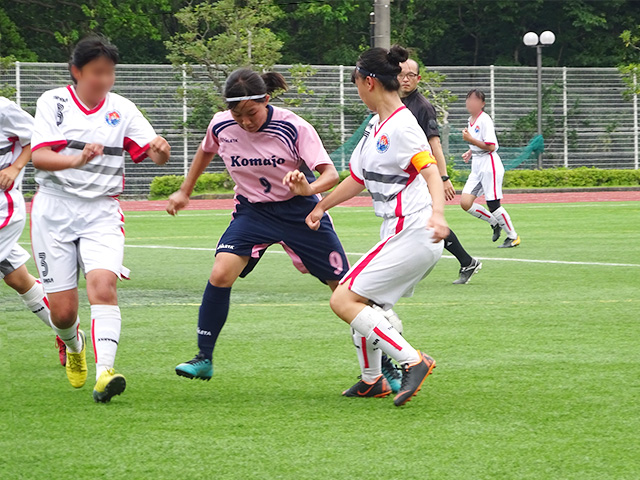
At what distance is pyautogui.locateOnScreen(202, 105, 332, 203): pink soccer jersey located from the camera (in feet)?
20.8

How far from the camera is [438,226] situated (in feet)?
17.3

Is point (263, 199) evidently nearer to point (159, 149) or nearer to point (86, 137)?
point (159, 149)

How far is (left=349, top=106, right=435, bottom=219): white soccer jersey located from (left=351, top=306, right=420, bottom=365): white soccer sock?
54cm

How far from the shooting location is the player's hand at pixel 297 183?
5859 mm

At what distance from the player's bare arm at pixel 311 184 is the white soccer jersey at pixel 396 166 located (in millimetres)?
315

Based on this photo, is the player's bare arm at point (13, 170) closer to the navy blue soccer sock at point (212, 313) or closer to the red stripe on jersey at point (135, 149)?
A: the red stripe on jersey at point (135, 149)

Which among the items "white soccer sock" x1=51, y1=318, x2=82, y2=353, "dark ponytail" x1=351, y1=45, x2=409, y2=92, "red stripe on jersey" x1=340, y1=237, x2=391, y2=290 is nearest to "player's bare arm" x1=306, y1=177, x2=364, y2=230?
"red stripe on jersey" x1=340, y1=237, x2=391, y2=290

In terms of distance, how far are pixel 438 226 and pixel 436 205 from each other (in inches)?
4.2

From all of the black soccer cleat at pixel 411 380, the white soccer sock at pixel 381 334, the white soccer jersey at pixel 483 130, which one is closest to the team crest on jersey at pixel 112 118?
the white soccer sock at pixel 381 334

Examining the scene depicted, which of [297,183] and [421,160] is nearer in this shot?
[421,160]

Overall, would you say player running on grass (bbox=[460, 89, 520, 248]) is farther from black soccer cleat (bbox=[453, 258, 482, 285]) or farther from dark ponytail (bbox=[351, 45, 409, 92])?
dark ponytail (bbox=[351, 45, 409, 92])

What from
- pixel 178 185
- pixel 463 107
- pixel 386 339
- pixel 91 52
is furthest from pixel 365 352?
pixel 463 107

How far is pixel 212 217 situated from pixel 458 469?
17857mm

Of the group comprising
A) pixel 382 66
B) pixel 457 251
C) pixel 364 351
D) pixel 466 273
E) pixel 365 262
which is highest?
pixel 382 66
